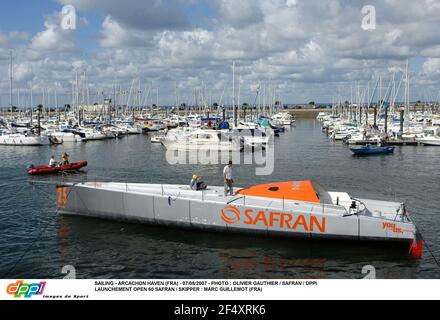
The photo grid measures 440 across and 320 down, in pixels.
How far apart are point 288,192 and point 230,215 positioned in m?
2.78

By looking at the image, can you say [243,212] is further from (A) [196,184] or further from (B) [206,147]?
(B) [206,147]

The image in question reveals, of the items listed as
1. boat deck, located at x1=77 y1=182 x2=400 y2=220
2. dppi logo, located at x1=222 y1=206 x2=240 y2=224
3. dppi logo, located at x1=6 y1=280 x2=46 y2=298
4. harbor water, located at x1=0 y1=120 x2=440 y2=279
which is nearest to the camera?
dppi logo, located at x1=6 y1=280 x2=46 y2=298

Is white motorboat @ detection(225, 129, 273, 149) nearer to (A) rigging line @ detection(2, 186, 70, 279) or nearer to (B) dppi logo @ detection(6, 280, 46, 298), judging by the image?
(A) rigging line @ detection(2, 186, 70, 279)

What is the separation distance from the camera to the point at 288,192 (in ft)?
65.8

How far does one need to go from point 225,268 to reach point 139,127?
8544cm

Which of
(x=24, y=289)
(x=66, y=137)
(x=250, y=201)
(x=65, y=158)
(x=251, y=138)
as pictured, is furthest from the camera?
(x=66, y=137)

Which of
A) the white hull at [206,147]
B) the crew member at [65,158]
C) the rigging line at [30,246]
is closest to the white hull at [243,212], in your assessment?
the rigging line at [30,246]

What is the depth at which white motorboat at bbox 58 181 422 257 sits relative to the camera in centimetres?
1827

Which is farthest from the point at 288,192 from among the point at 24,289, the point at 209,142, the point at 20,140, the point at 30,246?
the point at 20,140

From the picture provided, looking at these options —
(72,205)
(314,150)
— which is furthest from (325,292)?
(314,150)

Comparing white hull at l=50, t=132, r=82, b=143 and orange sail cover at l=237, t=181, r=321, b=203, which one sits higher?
white hull at l=50, t=132, r=82, b=143

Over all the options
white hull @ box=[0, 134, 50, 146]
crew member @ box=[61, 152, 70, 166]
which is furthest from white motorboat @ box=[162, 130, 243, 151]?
white hull @ box=[0, 134, 50, 146]

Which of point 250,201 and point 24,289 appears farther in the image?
point 250,201
